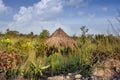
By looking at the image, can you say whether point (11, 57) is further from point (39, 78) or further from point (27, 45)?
point (27, 45)

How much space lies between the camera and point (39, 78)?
484 inches

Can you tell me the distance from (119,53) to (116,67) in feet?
2.74

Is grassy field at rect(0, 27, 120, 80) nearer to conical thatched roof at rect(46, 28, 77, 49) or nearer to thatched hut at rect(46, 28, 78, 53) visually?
thatched hut at rect(46, 28, 78, 53)

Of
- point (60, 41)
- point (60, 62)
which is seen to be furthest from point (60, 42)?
point (60, 62)

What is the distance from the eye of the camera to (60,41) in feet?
51.4

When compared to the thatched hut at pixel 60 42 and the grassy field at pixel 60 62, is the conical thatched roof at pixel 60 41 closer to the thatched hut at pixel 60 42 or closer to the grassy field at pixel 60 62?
the thatched hut at pixel 60 42

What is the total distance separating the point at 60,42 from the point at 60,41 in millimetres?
64

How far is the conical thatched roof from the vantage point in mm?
15258

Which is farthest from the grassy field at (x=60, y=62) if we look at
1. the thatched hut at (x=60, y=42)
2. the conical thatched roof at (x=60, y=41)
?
the conical thatched roof at (x=60, y=41)

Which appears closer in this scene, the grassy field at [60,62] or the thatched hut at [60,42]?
the grassy field at [60,62]

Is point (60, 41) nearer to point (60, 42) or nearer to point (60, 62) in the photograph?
point (60, 42)

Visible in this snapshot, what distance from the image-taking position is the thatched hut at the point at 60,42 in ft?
49.8

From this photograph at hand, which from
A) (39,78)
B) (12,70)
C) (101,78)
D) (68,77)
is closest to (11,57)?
(12,70)

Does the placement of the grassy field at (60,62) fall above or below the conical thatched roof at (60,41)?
below
